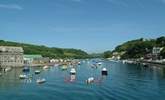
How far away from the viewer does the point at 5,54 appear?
510ft

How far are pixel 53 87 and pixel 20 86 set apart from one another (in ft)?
25.3

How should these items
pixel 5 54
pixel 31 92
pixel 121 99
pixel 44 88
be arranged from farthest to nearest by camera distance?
pixel 5 54 < pixel 44 88 < pixel 31 92 < pixel 121 99

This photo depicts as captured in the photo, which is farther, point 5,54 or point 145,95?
point 5,54

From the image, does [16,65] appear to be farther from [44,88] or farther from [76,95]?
[76,95]

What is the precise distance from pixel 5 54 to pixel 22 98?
9856 centimetres

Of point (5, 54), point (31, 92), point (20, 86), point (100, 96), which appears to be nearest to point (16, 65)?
point (5, 54)

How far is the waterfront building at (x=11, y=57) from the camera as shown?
15325 centimetres

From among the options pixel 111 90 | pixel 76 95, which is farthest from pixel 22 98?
pixel 111 90

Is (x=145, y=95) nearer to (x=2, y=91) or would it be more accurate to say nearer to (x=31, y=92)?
(x=31, y=92)

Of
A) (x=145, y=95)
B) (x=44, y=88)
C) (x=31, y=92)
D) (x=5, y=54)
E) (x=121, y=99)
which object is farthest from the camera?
(x=5, y=54)

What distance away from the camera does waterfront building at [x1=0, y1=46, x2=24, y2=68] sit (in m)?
153

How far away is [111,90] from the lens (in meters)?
67.9

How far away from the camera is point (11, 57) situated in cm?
15700

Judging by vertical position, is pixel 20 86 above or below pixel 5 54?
below
